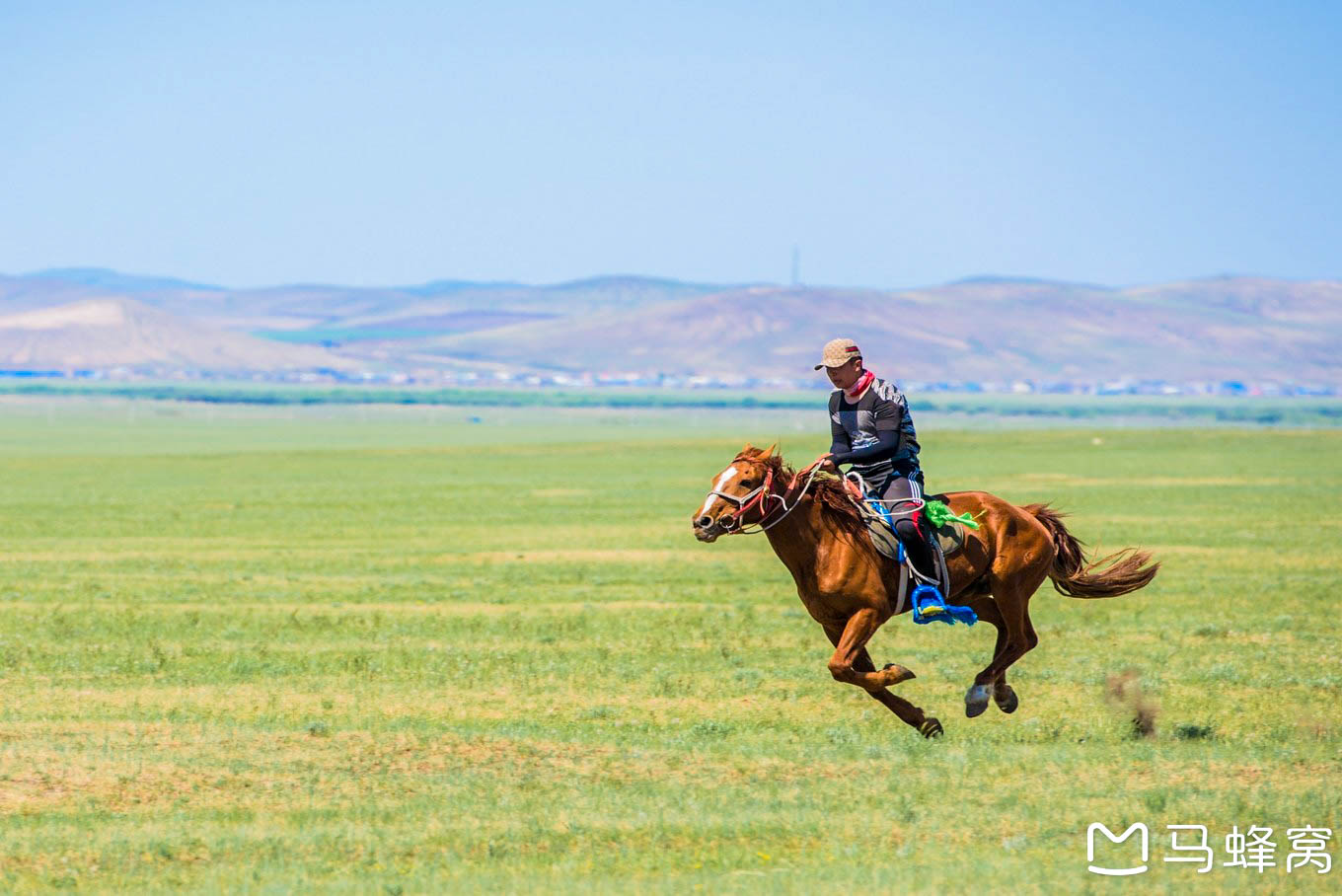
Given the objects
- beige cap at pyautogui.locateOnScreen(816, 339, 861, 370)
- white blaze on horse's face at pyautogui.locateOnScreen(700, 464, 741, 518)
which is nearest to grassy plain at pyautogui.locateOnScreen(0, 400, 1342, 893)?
white blaze on horse's face at pyautogui.locateOnScreen(700, 464, 741, 518)

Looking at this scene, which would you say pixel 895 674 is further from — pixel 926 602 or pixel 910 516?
pixel 910 516

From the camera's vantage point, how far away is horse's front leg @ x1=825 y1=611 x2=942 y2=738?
40.6 ft

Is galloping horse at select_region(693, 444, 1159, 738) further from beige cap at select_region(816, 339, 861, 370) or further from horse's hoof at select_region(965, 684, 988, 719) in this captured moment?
beige cap at select_region(816, 339, 861, 370)

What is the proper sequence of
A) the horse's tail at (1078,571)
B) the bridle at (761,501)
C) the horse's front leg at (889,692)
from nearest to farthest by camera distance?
the bridle at (761,501), the horse's front leg at (889,692), the horse's tail at (1078,571)

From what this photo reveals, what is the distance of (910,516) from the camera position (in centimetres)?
1272

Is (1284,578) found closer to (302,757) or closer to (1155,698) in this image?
(1155,698)

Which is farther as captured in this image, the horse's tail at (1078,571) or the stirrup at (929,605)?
the horse's tail at (1078,571)

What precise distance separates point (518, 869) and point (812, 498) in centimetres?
405

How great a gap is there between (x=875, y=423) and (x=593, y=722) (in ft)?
10.6

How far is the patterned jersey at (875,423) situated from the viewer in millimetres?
12594

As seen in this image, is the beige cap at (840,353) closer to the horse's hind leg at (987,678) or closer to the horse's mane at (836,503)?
the horse's mane at (836,503)

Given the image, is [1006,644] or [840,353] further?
[1006,644]

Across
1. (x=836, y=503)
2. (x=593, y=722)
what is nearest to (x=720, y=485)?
(x=836, y=503)

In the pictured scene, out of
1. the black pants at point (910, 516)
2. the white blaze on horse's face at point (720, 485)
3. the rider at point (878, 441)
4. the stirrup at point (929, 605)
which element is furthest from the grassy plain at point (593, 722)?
the white blaze on horse's face at point (720, 485)
